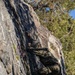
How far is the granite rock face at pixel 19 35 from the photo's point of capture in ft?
30.2

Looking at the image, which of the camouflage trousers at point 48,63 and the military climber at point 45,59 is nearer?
the military climber at point 45,59

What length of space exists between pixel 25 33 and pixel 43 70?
165 centimetres

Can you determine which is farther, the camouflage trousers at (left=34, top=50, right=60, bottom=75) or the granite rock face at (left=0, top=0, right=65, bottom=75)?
the camouflage trousers at (left=34, top=50, right=60, bottom=75)

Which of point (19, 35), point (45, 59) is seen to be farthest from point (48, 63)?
point (19, 35)

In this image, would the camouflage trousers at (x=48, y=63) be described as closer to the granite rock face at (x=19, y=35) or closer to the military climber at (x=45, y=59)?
the military climber at (x=45, y=59)

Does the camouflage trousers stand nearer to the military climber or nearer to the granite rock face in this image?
the military climber

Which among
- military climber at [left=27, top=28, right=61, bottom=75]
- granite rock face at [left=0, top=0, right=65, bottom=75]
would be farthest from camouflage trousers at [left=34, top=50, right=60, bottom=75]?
granite rock face at [left=0, top=0, right=65, bottom=75]

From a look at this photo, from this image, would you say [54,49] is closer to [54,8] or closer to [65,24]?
[54,8]

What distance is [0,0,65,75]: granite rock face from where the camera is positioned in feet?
30.2

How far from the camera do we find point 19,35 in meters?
11.4

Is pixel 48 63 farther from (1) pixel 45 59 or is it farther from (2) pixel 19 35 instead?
(2) pixel 19 35

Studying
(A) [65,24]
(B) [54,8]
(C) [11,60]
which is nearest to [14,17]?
(C) [11,60]

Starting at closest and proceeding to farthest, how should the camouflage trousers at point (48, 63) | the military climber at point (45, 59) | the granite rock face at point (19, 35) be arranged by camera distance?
the granite rock face at point (19, 35)
the military climber at point (45, 59)
the camouflage trousers at point (48, 63)

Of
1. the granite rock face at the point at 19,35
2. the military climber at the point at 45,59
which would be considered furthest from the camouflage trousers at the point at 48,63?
the granite rock face at the point at 19,35
